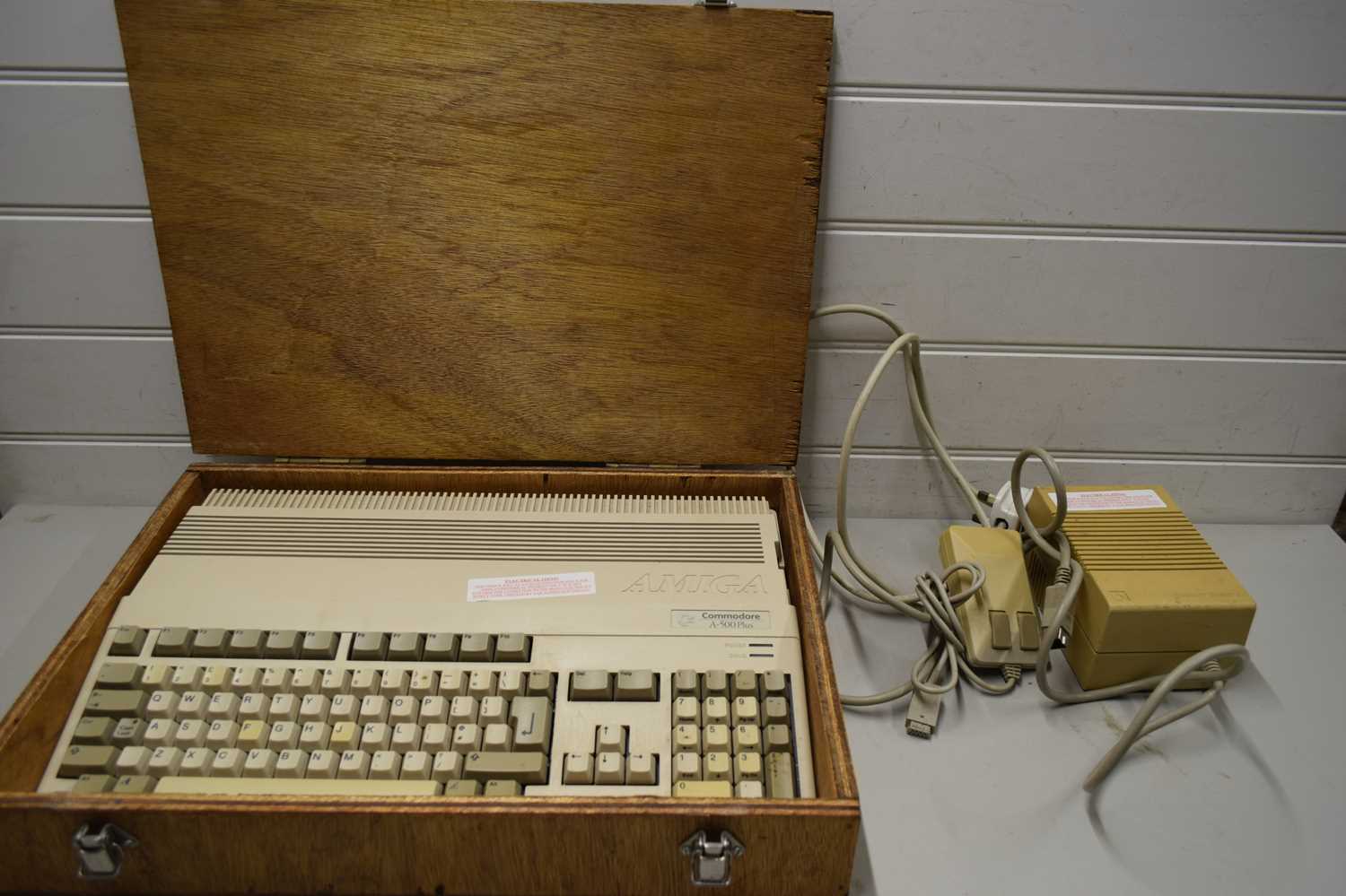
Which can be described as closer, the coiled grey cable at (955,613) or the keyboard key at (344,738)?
the keyboard key at (344,738)

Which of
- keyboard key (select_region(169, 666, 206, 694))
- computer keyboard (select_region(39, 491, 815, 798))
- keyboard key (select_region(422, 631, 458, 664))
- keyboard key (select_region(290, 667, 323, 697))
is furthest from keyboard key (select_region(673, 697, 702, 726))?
A: keyboard key (select_region(169, 666, 206, 694))

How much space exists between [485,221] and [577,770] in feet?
1.81

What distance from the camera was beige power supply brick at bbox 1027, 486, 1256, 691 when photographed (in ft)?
2.98

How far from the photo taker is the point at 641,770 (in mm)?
723

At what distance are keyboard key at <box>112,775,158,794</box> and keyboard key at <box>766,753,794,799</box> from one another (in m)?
0.48

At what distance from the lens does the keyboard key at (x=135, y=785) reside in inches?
27.6

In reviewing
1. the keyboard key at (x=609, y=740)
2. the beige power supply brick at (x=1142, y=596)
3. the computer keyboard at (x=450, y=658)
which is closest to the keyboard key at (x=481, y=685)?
the computer keyboard at (x=450, y=658)

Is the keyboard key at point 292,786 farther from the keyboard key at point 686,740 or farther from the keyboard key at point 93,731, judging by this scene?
the keyboard key at point 686,740

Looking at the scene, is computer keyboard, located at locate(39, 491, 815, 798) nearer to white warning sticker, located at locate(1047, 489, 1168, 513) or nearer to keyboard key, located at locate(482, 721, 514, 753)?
keyboard key, located at locate(482, 721, 514, 753)

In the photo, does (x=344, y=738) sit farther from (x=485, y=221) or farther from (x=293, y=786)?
(x=485, y=221)

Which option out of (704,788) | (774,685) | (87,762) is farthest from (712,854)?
(87,762)

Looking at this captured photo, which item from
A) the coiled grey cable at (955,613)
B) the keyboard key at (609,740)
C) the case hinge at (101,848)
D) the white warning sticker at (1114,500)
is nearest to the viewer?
the case hinge at (101,848)

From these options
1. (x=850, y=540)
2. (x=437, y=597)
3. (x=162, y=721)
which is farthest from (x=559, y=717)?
(x=850, y=540)

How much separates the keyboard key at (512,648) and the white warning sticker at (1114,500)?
23.7 inches
